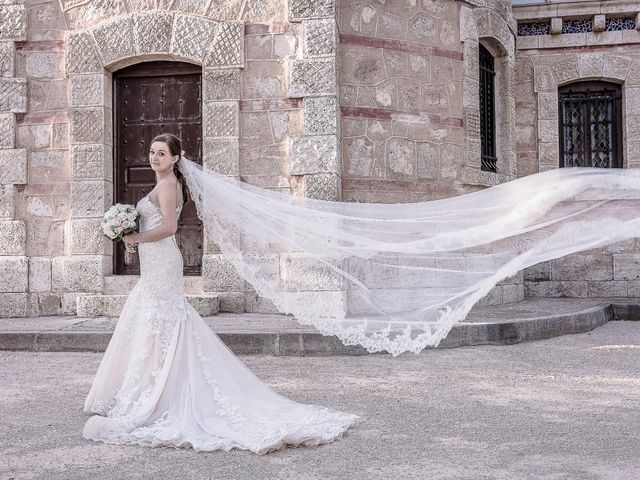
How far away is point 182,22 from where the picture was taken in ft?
29.3

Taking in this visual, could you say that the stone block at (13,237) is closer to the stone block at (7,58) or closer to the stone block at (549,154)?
the stone block at (7,58)

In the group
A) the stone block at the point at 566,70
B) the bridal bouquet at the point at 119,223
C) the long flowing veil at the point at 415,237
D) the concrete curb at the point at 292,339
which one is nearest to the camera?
the bridal bouquet at the point at 119,223

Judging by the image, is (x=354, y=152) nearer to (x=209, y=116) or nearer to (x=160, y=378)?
(x=209, y=116)

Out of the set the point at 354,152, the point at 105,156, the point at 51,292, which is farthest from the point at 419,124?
the point at 51,292

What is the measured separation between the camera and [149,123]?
372 inches

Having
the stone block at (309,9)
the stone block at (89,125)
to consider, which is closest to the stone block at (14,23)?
the stone block at (89,125)

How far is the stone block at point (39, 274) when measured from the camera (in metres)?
9.09

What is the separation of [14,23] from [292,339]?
228 inches

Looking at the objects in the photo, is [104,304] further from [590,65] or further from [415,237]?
[590,65]

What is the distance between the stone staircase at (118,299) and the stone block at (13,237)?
1057mm

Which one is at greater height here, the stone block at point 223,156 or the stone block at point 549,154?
the stone block at point 549,154

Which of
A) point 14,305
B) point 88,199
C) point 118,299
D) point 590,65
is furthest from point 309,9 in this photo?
point 590,65

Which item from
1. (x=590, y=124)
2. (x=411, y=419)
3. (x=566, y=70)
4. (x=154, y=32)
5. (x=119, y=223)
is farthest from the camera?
(x=590, y=124)

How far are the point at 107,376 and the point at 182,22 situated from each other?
18.1ft
